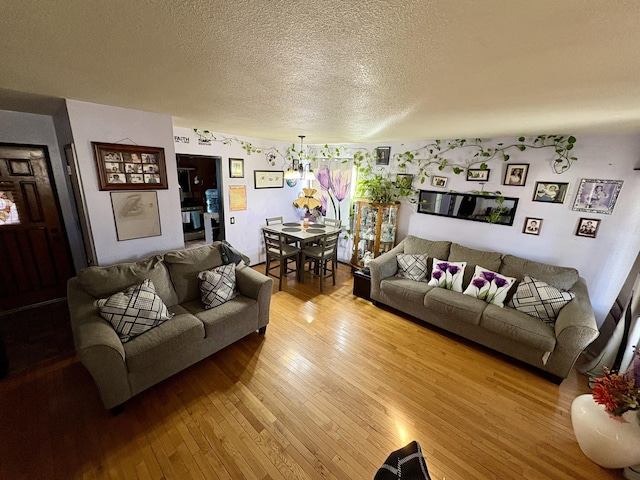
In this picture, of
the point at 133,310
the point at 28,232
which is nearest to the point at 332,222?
the point at 133,310

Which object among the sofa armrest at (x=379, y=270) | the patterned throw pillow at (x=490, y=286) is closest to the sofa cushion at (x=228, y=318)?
the sofa armrest at (x=379, y=270)

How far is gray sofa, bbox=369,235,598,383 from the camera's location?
83.4 inches

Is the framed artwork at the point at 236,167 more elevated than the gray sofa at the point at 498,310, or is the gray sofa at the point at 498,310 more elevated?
the framed artwork at the point at 236,167

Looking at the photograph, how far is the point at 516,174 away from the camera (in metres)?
2.93

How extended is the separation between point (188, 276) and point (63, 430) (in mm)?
1289

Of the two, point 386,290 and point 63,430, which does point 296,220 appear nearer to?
point 386,290

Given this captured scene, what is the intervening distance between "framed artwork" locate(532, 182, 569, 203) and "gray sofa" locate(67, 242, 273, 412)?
325 centimetres

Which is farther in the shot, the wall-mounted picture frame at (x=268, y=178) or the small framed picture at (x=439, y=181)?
the wall-mounted picture frame at (x=268, y=178)

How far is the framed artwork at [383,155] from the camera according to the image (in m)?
3.94

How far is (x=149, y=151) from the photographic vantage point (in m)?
2.39

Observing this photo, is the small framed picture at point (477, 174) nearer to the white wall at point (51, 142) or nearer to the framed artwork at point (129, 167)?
the framed artwork at point (129, 167)

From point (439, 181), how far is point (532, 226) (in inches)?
48.1

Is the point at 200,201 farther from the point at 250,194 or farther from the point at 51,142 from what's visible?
the point at 51,142

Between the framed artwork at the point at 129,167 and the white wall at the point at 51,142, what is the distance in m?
1.11
